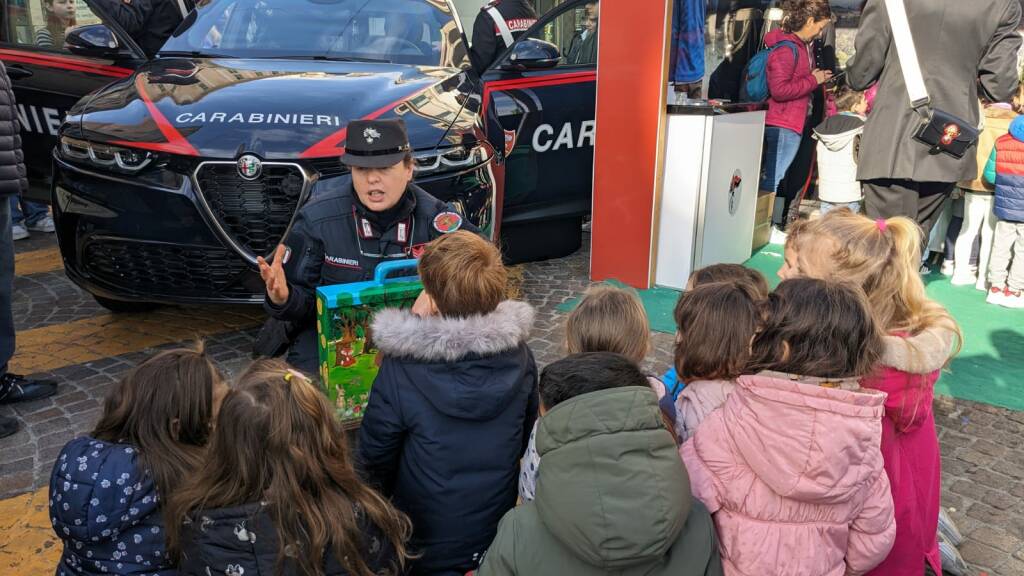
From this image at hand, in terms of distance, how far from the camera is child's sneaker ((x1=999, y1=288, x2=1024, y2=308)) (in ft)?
17.2

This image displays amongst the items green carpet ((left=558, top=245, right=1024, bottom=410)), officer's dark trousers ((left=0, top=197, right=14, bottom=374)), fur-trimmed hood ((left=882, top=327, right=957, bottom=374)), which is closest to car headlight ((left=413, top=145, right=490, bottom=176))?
green carpet ((left=558, top=245, right=1024, bottom=410))

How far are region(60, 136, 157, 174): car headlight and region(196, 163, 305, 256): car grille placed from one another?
322 millimetres

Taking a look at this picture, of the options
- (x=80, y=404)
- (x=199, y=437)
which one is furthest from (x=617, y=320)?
(x=80, y=404)

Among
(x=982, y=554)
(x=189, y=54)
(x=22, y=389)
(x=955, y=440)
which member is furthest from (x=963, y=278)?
(x=22, y=389)

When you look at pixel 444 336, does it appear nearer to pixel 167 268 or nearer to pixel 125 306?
pixel 167 268

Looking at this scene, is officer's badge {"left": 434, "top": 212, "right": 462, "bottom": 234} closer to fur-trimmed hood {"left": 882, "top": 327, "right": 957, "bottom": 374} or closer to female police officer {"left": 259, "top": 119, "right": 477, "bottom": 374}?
female police officer {"left": 259, "top": 119, "right": 477, "bottom": 374}

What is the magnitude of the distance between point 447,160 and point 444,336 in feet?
6.68

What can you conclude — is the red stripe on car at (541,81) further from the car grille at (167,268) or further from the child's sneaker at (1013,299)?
the child's sneaker at (1013,299)

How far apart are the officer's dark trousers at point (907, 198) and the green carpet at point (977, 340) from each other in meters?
0.74

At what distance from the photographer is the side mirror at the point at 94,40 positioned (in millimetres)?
4910

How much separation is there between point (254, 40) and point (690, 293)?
362 cm

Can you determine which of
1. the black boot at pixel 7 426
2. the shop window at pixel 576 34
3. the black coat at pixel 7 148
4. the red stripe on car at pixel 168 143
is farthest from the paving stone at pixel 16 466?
the shop window at pixel 576 34

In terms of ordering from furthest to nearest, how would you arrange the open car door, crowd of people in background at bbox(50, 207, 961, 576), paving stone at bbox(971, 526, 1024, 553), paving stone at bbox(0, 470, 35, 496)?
the open car door, paving stone at bbox(0, 470, 35, 496), paving stone at bbox(971, 526, 1024, 553), crowd of people in background at bbox(50, 207, 961, 576)

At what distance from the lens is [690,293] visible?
2.28 metres
